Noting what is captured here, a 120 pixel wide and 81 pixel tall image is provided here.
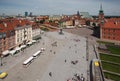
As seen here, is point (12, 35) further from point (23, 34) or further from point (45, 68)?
point (45, 68)

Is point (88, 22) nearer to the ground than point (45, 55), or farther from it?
farther from it

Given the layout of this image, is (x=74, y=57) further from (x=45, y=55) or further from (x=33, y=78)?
(x=33, y=78)

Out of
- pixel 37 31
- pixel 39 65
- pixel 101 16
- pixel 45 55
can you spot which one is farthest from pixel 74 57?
pixel 101 16

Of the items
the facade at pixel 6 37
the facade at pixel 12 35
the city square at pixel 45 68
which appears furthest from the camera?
the facade at pixel 12 35

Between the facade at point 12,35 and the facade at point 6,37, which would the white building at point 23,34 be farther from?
the facade at point 6,37

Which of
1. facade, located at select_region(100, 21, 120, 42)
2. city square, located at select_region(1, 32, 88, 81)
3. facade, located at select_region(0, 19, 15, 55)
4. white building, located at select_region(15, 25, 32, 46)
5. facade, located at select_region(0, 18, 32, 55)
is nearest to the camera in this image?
city square, located at select_region(1, 32, 88, 81)

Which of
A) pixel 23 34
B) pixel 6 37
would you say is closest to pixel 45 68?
pixel 6 37

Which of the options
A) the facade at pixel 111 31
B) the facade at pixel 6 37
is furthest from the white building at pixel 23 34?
the facade at pixel 111 31

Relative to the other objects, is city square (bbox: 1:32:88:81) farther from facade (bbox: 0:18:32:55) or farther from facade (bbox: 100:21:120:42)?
facade (bbox: 100:21:120:42)

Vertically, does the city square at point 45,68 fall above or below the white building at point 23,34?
below

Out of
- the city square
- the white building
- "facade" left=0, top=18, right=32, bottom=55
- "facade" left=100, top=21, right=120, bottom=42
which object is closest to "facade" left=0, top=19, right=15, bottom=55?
"facade" left=0, top=18, right=32, bottom=55

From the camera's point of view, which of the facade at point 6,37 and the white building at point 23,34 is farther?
the white building at point 23,34
